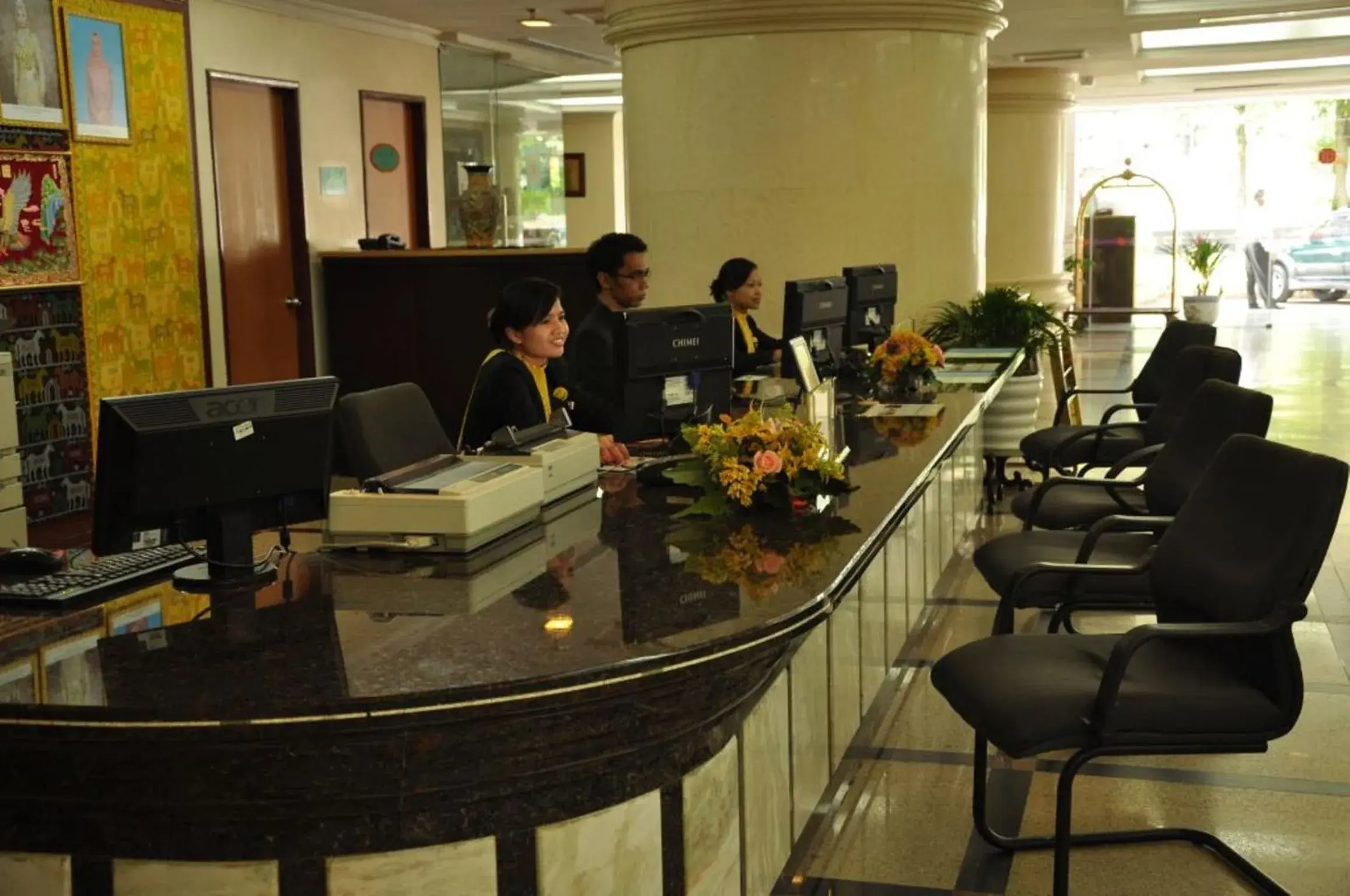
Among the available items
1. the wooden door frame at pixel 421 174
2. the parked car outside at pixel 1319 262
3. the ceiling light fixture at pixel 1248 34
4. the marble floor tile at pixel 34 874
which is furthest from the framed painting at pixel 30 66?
the parked car outside at pixel 1319 262

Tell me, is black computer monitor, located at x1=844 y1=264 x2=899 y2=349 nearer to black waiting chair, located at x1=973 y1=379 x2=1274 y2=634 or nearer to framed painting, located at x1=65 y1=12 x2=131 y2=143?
black waiting chair, located at x1=973 y1=379 x2=1274 y2=634

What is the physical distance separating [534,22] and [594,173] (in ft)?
27.7

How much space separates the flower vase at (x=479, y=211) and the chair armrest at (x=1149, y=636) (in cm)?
722

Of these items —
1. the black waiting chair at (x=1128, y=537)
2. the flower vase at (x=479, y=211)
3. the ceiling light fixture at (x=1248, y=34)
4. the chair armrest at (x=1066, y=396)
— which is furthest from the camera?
the ceiling light fixture at (x=1248, y=34)

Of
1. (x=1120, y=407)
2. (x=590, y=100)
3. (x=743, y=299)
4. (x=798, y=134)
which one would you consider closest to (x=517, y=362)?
(x=743, y=299)

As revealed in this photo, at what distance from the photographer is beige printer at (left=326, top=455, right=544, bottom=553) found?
3.04 m

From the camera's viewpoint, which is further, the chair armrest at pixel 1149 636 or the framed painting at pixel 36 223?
the framed painting at pixel 36 223

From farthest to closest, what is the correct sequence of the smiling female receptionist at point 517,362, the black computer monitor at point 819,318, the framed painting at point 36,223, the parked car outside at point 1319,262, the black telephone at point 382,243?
the parked car outside at point 1319,262 < the black telephone at point 382,243 < the framed painting at point 36,223 < the black computer monitor at point 819,318 < the smiling female receptionist at point 517,362

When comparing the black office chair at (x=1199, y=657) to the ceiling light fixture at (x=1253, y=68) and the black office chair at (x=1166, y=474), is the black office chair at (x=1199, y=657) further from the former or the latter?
the ceiling light fixture at (x=1253, y=68)

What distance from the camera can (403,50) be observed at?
35.9ft

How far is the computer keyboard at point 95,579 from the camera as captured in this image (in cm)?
273

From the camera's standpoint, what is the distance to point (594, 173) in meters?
19.1

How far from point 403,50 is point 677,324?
7.06 metres

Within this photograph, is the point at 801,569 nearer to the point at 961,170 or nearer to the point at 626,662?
the point at 626,662
